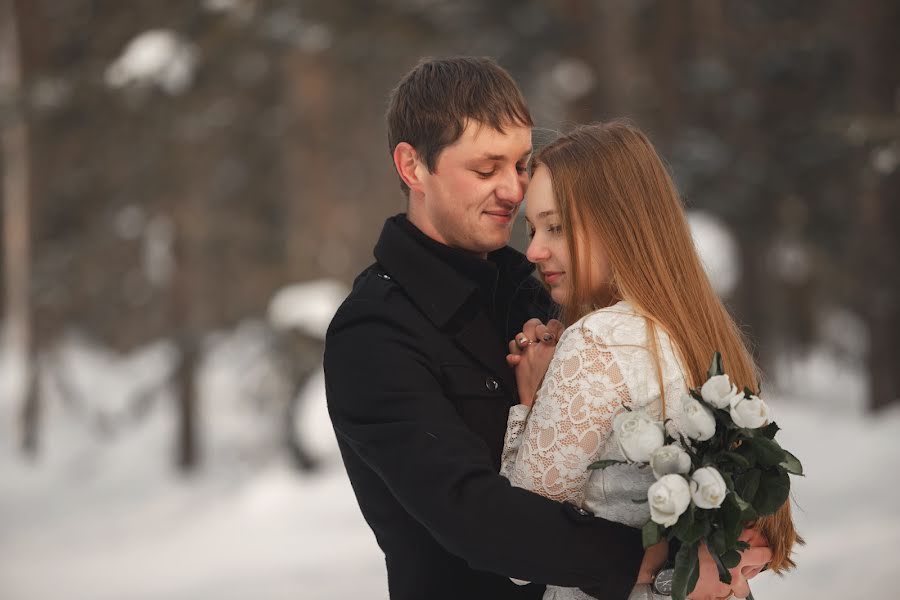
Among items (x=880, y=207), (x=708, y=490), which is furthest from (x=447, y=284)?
(x=880, y=207)

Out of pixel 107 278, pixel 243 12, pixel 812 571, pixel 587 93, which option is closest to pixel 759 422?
pixel 812 571

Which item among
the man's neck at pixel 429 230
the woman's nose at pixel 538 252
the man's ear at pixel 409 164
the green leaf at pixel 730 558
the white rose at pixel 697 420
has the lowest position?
the green leaf at pixel 730 558

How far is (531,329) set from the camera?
285 centimetres

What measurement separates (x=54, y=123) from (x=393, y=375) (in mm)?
12159

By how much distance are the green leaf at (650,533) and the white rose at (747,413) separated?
291 millimetres

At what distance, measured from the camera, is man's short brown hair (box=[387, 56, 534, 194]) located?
9.24ft

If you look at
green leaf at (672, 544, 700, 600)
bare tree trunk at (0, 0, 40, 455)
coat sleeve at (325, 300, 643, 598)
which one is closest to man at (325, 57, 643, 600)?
coat sleeve at (325, 300, 643, 598)

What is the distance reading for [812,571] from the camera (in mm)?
7094

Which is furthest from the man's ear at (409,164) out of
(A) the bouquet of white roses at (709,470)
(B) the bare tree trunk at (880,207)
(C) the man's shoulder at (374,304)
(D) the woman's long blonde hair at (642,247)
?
(B) the bare tree trunk at (880,207)

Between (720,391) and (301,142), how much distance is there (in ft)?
34.6

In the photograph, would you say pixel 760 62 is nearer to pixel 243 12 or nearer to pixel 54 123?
pixel 243 12

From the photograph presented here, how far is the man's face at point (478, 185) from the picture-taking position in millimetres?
2842

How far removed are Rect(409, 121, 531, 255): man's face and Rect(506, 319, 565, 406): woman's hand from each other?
0.27 m

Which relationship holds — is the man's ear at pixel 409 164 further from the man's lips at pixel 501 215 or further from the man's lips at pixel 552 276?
the man's lips at pixel 552 276
